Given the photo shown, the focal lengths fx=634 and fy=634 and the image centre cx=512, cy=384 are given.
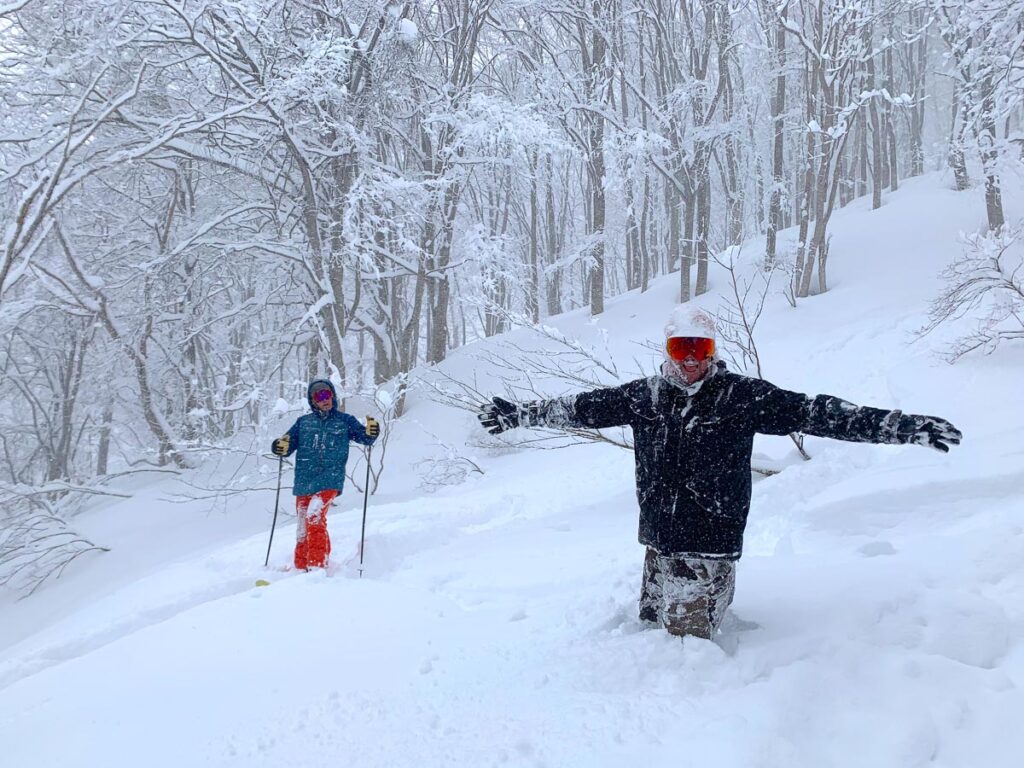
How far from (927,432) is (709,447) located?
81 cm

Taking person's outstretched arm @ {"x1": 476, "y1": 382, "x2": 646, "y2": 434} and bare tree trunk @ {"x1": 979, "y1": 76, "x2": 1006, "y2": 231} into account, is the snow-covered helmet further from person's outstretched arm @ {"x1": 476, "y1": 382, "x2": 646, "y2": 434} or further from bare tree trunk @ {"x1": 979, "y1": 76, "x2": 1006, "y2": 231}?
bare tree trunk @ {"x1": 979, "y1": 76, "x2": 1006, "y2": 231}

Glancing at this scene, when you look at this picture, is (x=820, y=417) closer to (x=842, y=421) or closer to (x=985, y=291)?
(x=842, y=421)

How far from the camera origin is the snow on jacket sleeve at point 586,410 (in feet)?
9.84

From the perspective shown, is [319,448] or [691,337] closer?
[691,337]

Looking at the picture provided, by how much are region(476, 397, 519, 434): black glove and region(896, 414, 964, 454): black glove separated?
64.3 inches

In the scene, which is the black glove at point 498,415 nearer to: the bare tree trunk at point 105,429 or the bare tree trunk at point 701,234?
the bare tree trunk at point 701,234

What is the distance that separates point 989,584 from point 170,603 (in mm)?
5706

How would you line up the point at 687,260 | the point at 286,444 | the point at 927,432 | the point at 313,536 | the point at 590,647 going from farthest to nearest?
1. the point at 687,260
2. the point at 286,444
3. the point at 313,536
4. the point at 590,647
5. the point at 927,432

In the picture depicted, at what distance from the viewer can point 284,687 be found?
2.92 meters

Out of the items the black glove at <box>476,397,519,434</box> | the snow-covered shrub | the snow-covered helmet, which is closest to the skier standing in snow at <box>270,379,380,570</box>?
the black glove at <box>476,397,519,434</box>

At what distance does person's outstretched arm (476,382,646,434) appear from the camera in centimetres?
300

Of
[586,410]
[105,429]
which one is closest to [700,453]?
[586,410]

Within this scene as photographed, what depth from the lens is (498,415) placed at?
10.1ft

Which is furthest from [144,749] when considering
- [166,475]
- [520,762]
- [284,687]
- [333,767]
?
[166,475]
